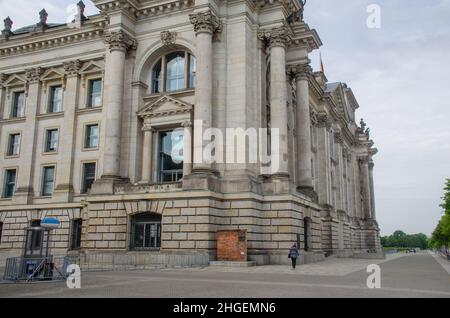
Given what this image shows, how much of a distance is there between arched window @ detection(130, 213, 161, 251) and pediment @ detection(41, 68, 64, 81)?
1954 cm

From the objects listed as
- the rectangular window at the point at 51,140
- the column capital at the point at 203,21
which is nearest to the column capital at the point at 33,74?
the rectangular window at the point at 51,140

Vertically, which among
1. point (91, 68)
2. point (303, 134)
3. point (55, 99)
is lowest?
point (303, 134)

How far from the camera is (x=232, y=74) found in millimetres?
35812

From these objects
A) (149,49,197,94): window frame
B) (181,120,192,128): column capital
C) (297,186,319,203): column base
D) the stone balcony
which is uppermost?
(149,49,197,94): window frame

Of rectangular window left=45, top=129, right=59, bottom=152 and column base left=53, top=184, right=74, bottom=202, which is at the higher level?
rectangular window left=45, top=129, right=59, bottom=152

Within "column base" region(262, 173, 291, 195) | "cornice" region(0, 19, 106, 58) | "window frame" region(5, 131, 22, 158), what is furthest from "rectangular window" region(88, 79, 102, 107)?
"column base" region(262, 173, 291, 195)

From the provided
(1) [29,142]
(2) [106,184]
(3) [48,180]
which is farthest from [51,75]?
(2) [106,184]

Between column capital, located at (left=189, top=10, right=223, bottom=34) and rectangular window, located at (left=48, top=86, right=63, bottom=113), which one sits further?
rectangular window, located at (left=48, top=86, right=63, bottom=113)

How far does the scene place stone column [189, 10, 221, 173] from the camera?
1303 inches

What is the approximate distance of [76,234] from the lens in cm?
4053

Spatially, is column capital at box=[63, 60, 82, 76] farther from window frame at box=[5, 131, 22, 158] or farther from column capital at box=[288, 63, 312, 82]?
column capital at box=[288, 63, 312, 82]

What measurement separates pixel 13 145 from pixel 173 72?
20115mm

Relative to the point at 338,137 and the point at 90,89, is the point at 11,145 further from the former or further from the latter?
the point at 338,137

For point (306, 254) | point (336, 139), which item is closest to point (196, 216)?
Answer: point (306, 254)
